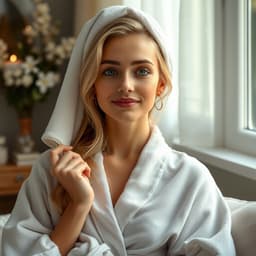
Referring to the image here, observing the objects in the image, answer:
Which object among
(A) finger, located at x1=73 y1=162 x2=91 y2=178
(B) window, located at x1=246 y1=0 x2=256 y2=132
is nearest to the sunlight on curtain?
(B) window, located at x1=246 y1=0 x2=256 y2=132

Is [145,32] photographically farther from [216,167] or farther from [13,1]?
[13,1]

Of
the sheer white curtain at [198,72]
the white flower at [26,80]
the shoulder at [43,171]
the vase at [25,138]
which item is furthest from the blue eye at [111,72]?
the vase at [25,138]

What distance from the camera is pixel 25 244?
1336 millimetres

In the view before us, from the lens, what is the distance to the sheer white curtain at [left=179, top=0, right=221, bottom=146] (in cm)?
213

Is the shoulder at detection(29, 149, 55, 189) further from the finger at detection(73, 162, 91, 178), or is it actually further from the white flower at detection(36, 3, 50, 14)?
the white flower at detection(36, 3, 50, 14)

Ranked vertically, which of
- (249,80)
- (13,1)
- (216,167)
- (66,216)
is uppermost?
(13,1)

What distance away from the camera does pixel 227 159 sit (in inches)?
79.0

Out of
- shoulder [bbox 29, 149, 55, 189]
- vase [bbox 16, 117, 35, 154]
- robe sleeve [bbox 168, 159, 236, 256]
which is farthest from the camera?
vase [bbox 16, 117, 35, 154]

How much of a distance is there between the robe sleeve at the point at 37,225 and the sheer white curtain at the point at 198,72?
90 centimetres

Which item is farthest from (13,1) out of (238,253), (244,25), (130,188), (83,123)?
(238,253)

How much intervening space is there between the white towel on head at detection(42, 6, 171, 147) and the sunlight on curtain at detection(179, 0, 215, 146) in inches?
29.3

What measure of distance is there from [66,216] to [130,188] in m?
0.17

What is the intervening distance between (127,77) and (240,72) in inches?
35.8

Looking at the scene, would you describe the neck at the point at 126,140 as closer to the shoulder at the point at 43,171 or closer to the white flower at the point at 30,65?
the shoulder at the point at 43,171
